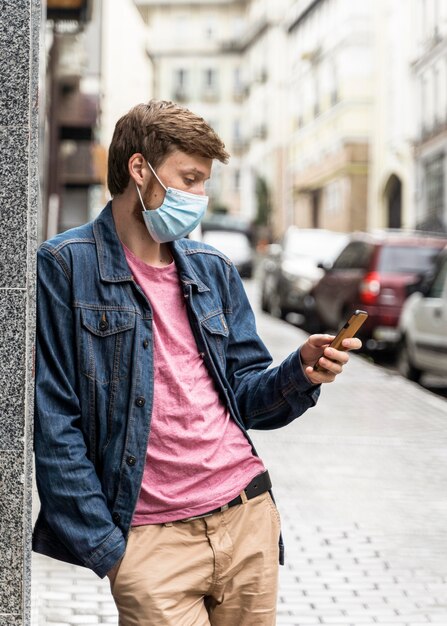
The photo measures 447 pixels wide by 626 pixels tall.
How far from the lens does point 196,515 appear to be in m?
2.98

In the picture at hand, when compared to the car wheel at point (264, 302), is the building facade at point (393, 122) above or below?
above

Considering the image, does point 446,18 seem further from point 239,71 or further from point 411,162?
point 239,71

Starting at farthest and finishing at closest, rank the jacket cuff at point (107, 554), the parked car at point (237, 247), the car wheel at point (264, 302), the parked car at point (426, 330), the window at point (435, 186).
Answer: the parked car at point (237, 247) < the window at point (435, 186) < the car wheel at point (264, 302) < the parked car at point (426, 330) < the jacket cuff at point (107, 554)

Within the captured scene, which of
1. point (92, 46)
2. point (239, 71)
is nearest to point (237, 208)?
point (239, 71)

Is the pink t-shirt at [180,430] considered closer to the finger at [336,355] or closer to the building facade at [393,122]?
the finger at [336,355]

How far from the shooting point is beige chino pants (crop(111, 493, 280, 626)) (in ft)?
9.50

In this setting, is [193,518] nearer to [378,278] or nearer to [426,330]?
[426,330]

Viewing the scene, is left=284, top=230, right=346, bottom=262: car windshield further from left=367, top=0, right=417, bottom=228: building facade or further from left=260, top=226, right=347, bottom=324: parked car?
left=367, top=0, right=417, bottom=228: building facade

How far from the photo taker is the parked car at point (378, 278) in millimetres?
16688

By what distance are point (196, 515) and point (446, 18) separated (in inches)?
1606

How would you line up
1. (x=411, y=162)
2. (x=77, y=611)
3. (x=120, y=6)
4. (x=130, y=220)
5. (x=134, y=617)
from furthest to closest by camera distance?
(x=411, y=162) → (x=120, y=6) → (x=77, y=611) → (x=130, y=220) → (x=134, y=617)

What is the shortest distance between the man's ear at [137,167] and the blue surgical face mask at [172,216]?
2cm

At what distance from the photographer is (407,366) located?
1474 cm

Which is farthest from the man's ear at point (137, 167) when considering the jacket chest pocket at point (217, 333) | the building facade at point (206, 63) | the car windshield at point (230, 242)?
the building facade at point (206, 63)
